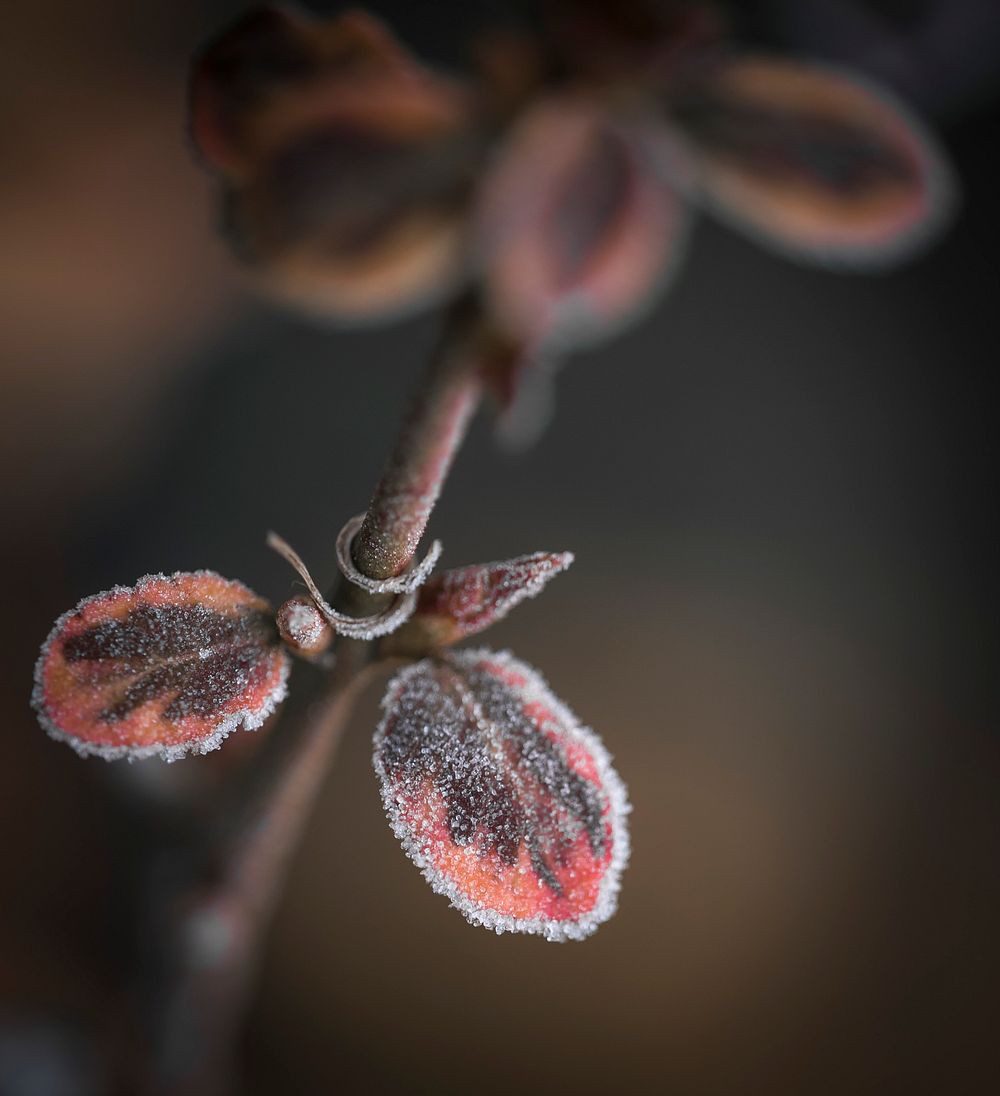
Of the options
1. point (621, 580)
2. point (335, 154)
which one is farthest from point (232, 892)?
point (621, 580)

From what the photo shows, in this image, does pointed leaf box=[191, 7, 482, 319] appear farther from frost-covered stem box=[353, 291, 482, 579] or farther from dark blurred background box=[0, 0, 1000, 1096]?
dark blurred background box=[0, 0, 1000, 1096]

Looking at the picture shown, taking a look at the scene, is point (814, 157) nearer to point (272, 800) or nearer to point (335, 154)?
point (335, 154)

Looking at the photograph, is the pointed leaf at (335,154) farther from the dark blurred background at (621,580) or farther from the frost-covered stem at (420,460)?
the dark blurred background at (621,580)

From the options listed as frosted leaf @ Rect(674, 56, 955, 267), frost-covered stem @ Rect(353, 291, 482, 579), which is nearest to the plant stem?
frost-covered stem @ Rect(353, 291, 482, 579)

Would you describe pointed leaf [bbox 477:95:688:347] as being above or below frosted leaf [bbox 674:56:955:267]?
below

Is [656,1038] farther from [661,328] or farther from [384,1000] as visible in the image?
[661,328]

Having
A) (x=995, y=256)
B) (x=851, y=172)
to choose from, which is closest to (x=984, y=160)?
(x=995, y=256)
